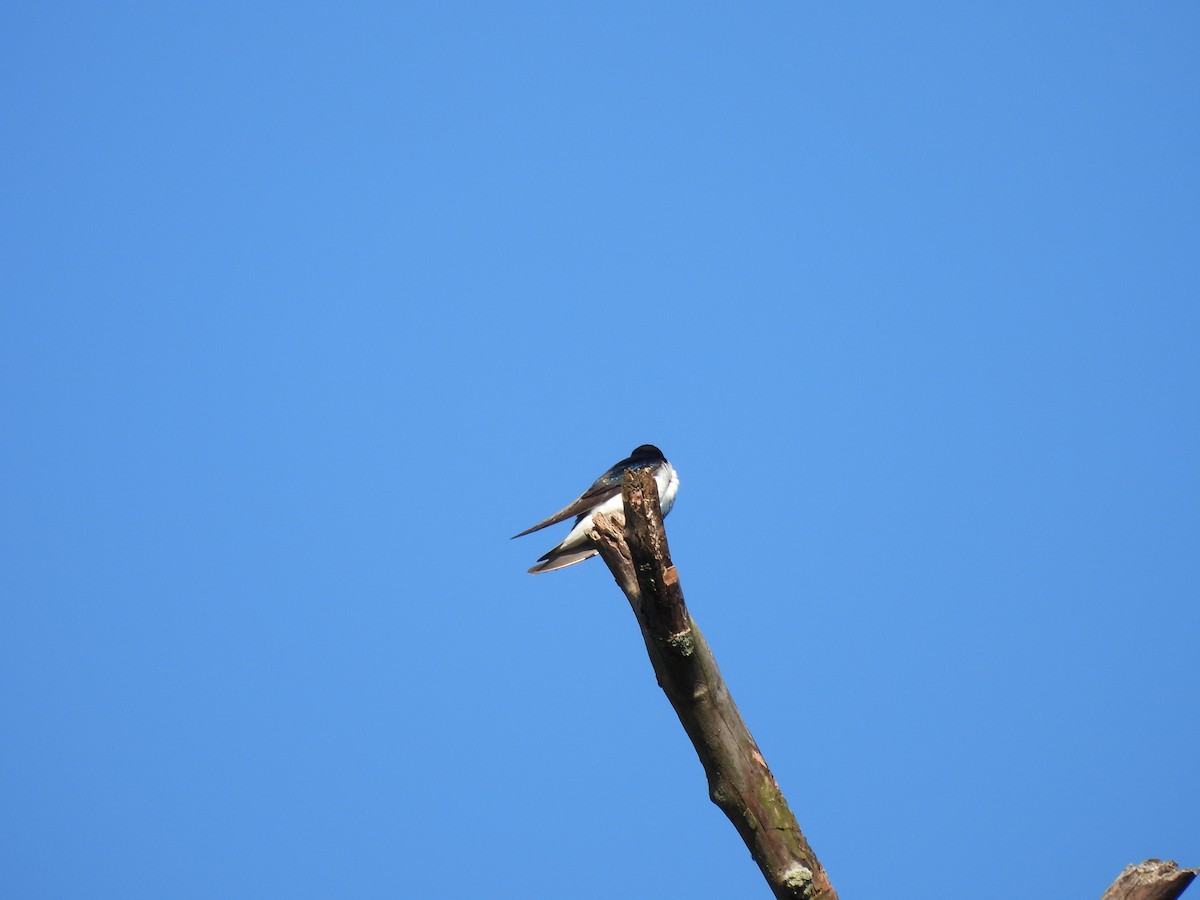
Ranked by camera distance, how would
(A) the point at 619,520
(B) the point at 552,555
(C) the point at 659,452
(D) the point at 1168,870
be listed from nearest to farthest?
(D) the point at 1168,870
(A) the point at 619,520
(B) the point at 552,555
(C) the point at 659,452

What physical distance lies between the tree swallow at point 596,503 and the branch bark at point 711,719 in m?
1.72

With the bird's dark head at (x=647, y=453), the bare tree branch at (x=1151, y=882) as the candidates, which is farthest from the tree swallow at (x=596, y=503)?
the bare tree branch at (x=1151, y=882)

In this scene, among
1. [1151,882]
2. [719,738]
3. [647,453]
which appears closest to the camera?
[1151,882]

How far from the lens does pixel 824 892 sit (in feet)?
13.6

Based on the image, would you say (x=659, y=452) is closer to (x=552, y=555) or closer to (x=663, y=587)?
(x=552, y=555)

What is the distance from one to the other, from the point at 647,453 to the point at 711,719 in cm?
407

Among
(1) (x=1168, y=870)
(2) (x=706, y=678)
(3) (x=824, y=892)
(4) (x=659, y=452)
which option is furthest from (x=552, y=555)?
(1) (x=1168, y=870)

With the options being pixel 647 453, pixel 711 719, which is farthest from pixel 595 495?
pixel 711 719

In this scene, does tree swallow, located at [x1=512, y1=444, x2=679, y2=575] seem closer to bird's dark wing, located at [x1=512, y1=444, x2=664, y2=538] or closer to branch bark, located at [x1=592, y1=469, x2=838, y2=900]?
bird's dark wing, located at [x1=512, y1=444, x2=664, y2=538]

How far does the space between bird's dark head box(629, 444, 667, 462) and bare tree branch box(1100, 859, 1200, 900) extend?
446 cm

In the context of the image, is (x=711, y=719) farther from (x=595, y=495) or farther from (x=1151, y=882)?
(x=595, y=495)

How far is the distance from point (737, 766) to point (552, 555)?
9.01 ft

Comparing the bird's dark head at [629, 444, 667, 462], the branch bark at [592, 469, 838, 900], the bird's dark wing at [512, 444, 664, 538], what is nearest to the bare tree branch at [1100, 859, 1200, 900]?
the branch bark at [592, 469, 838, 900]

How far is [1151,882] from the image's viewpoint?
160 inches
